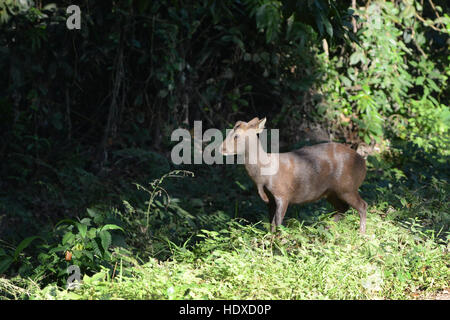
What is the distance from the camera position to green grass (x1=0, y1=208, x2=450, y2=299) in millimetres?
4273

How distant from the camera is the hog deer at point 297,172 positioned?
5.36m

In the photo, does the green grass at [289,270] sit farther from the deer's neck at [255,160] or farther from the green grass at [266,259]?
the deer's neck at [255,160]

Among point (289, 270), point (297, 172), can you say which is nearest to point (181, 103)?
point (297, 172)

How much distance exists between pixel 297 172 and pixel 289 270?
4.21 ft

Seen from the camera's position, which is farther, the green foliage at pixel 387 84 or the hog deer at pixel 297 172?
the green foliage at pixel 387 84

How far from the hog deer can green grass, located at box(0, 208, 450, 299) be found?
0.28 meters

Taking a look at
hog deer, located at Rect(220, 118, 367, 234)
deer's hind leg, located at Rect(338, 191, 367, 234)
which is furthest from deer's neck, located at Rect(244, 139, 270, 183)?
deer's hind leg, located at Rect(338, 191, 367, 234)

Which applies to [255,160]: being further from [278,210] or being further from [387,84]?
[387,84]

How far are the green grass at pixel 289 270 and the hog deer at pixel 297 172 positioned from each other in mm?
278

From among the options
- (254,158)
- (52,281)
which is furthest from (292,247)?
(52,281)

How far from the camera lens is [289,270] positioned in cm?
457

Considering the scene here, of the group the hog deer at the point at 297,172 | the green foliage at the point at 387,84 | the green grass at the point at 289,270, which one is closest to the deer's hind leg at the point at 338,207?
the hog deer at the point at 297,172

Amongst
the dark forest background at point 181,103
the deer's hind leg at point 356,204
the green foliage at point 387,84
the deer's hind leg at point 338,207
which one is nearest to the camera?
the deer's hind leg at point 356,204

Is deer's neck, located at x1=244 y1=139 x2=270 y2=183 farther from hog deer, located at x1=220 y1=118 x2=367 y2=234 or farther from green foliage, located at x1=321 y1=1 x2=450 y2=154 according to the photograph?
green foliage, located at x1=321 y1=1 x2=450 y2=154
